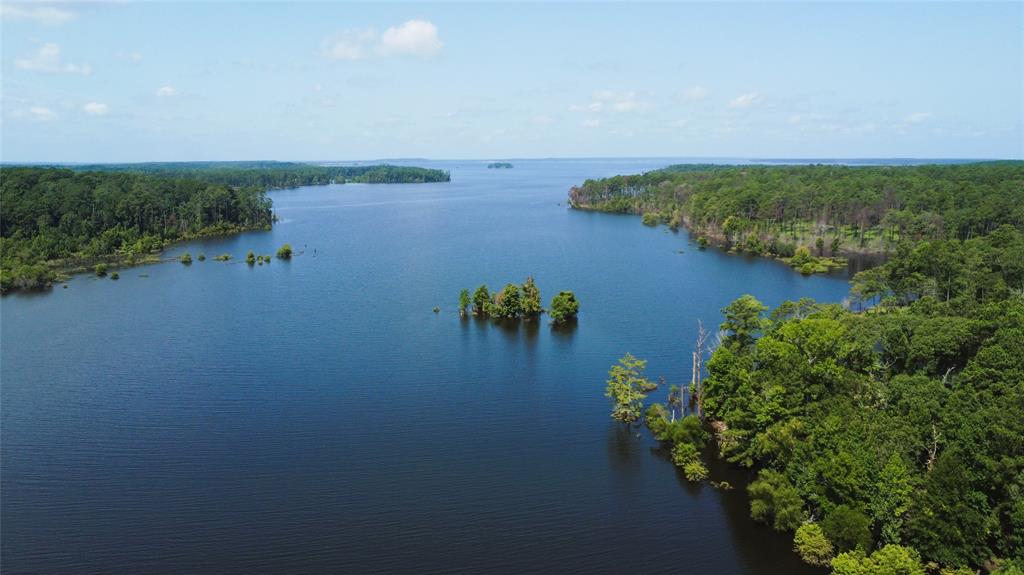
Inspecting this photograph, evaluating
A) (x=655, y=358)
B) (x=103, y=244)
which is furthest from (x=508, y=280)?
(x=103, y=244)

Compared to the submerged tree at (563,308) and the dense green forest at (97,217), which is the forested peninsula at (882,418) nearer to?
the submerged tree at (563,308)

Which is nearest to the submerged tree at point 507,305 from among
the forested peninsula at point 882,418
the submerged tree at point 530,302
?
the submerged tree at point 530,302

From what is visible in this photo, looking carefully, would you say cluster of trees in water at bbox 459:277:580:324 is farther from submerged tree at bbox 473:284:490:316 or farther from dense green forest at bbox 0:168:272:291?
dense green forest at bbox 0:168:272:291

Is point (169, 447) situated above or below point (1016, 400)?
below

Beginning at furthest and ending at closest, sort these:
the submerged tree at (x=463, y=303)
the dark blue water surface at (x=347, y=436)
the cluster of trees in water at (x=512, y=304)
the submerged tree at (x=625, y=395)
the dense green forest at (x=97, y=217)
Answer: the dense green forest at (x=97, y=217)
the submerged tree at (x=463, y=303)
the cluster of trees in water at (x=512, y=304)
the submerged tree at (x=625, y=395)
the dark blue water surface at (x=347, y=436)

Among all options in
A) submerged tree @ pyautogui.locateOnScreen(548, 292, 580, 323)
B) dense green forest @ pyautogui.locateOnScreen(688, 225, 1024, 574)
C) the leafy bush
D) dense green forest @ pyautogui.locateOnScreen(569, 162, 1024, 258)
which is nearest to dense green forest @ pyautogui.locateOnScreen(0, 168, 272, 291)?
submerged tree @ pyautogui.locateOnScreen(548, 292, 580, 323)

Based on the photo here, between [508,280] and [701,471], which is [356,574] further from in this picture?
[508,280]
